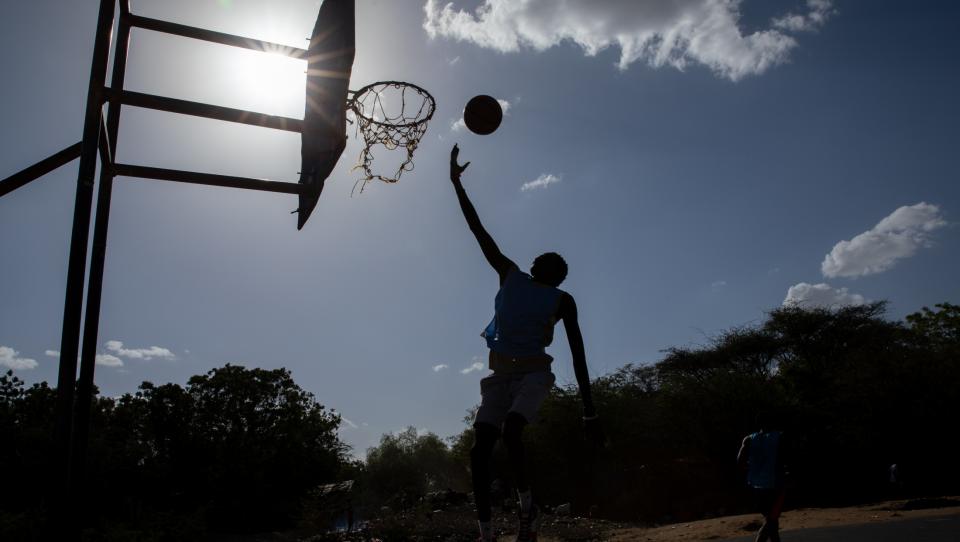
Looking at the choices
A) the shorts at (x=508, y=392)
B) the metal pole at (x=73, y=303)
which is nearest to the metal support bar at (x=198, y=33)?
the metal pole at (x=73, y=303)

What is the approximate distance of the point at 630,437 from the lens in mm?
28328

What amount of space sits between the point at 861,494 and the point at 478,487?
24.9 m

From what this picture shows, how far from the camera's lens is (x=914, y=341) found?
33.1 meters

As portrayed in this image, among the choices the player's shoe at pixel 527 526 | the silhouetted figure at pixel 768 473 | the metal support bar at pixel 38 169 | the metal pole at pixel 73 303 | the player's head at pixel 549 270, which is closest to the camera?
the player's shoe at pixel 527 526

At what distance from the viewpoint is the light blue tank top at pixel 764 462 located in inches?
241

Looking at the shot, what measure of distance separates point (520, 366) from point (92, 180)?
137 inches

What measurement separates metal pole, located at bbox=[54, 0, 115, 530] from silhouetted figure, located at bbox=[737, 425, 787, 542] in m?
5.51

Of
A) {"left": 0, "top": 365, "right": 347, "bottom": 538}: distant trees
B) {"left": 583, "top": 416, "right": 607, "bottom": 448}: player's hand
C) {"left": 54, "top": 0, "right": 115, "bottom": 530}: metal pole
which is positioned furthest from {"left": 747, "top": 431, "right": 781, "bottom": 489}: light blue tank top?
{"left": 0, "top": 365, "right": 347, "bottom": 538}: distant trees

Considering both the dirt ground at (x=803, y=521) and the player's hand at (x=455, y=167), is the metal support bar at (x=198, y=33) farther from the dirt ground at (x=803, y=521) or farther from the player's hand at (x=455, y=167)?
the dirt ground at (x=803, y=521)

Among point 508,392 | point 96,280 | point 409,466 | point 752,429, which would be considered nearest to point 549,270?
point 508,392

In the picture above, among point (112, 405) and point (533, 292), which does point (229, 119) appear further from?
point (112, 405)

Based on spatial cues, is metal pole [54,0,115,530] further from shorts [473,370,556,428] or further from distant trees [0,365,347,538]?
distant trees [0,365,347,538]

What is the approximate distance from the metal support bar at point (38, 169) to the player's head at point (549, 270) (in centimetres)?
417

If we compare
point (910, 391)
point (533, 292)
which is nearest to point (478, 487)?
point (533, 292)
